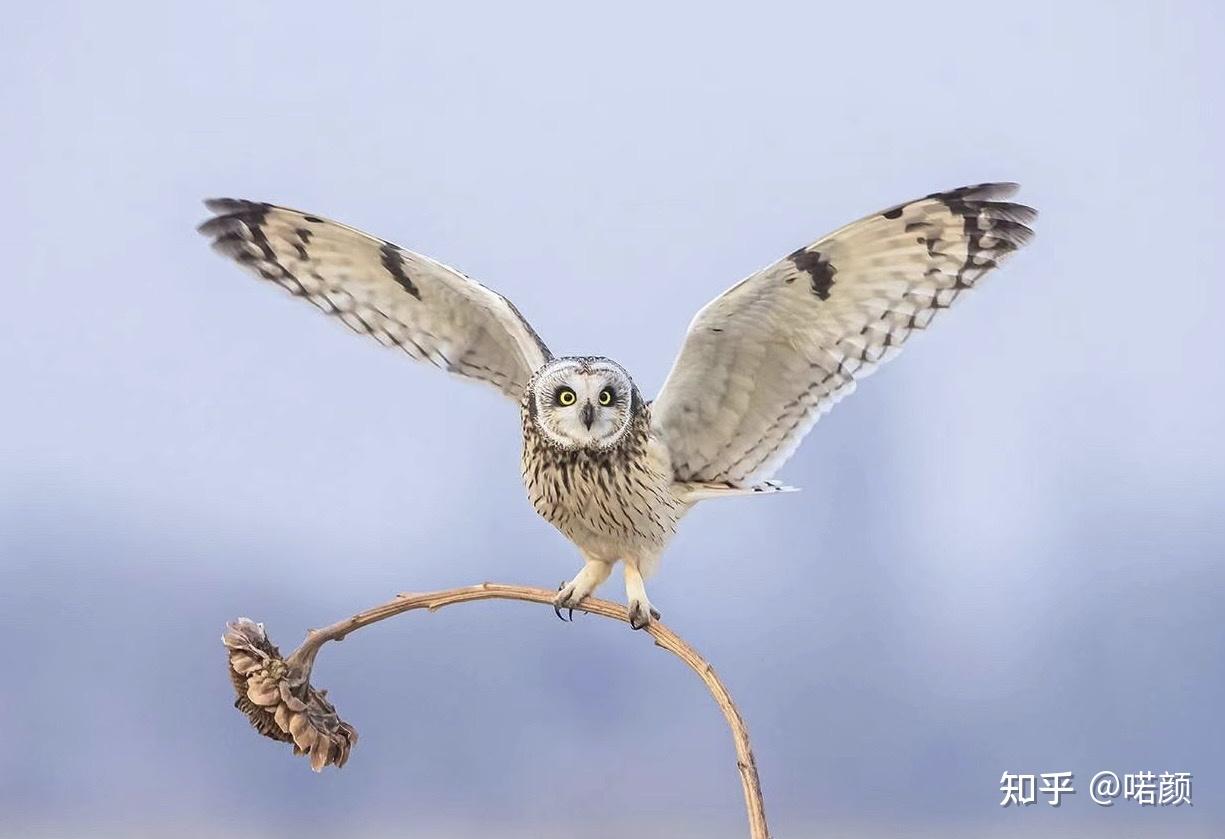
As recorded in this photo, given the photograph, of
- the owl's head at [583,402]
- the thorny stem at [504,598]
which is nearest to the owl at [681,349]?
the owl's head at [583,402]

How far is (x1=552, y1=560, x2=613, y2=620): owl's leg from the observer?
1662 millimetres

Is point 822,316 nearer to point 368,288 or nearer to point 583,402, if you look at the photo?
point 583,402

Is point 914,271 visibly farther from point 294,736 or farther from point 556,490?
point 294,736

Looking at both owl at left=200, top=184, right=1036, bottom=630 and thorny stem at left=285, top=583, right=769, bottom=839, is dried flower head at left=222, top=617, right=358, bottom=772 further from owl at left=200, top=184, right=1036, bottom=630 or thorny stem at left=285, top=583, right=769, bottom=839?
owl at left=200, top=184, right=1036, bottom=630

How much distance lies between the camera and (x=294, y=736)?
1.27 metres

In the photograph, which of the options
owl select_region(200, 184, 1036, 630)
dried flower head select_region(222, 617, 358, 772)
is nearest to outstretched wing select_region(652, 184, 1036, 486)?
owl select_region(200, 184, 1036, 630)

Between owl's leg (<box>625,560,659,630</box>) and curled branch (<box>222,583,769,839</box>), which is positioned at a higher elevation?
owl's leg (<box>625,560,659,630</box>)

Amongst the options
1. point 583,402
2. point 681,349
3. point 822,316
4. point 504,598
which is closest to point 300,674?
point 504,598

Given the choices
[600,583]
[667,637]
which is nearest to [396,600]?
[667,637]

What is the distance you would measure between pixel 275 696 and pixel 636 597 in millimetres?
563

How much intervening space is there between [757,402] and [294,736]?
0.79m

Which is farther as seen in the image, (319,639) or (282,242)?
(282,242)

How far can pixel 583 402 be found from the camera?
63.2 inches

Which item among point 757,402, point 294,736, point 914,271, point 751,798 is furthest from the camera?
point 757,402
